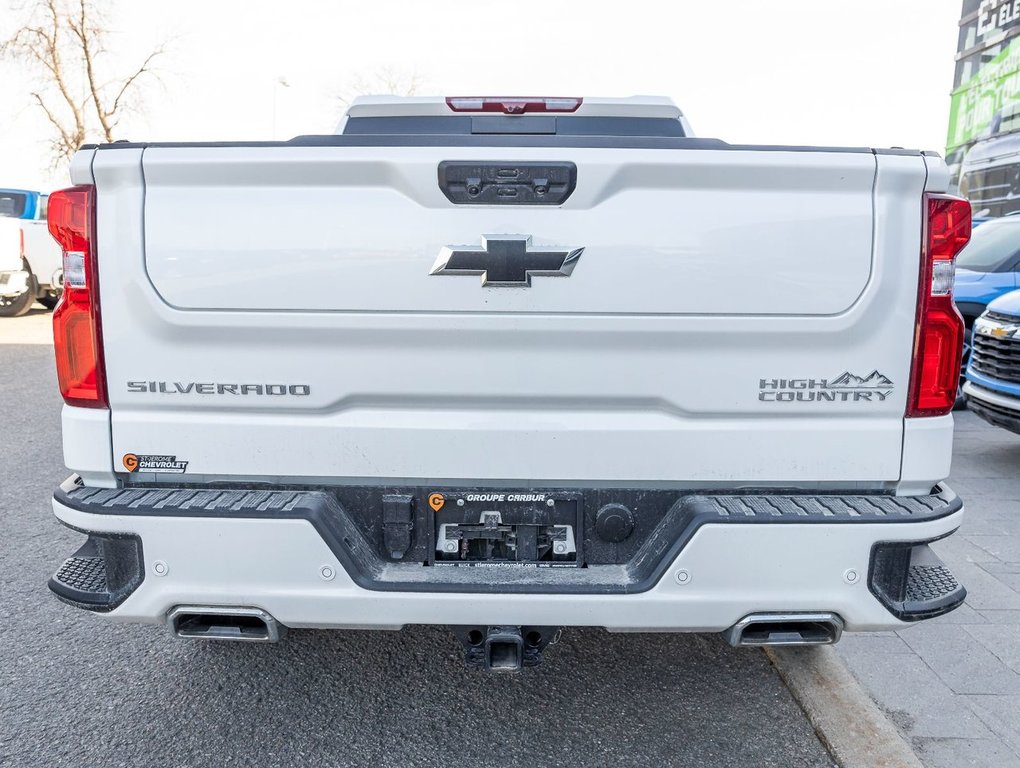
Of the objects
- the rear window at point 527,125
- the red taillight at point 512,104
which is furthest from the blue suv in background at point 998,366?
the red taillight at point 512,104

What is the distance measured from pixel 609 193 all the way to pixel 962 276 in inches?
284

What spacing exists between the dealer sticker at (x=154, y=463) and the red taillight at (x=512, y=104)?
2.36m

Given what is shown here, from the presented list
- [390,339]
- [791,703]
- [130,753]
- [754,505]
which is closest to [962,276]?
[791,703]

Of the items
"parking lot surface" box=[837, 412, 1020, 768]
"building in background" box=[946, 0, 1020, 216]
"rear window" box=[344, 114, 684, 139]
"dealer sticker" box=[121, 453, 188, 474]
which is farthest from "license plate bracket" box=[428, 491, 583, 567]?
"building in background" box=[946, 0, 1020, 216]

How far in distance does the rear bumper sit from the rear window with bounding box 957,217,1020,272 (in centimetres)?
678

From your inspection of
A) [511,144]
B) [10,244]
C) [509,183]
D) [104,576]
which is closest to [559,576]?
[509,183]

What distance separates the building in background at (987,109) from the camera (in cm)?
1495

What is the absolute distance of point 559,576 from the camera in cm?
231

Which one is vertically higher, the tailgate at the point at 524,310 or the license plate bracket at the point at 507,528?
the tailgate at the point at 524,310

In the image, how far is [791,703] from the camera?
297 centimetres

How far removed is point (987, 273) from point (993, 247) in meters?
0.50

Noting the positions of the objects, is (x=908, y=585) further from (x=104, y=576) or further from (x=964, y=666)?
(x=104, y=576)

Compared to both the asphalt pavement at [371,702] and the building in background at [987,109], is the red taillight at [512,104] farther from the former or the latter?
the building in background at [987,109]

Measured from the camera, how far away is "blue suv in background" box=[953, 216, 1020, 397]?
7.70 metres
